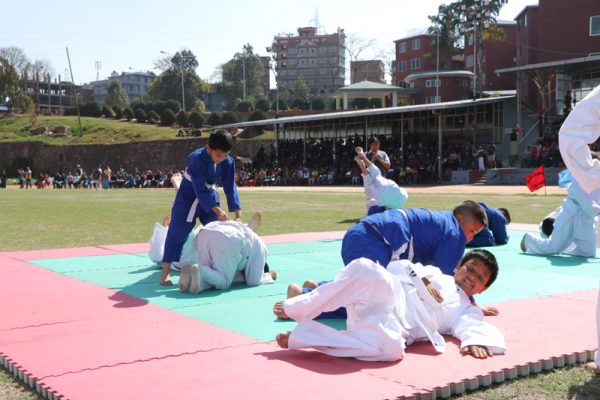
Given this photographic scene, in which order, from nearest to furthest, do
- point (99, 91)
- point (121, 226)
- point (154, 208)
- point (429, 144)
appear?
point (121, 226)
point (154, 208)
point (429, 144)
point (99, 91)

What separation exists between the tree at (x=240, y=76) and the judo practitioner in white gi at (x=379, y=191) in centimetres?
10068

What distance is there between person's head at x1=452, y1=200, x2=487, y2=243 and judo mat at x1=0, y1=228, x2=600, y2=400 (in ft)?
2.55

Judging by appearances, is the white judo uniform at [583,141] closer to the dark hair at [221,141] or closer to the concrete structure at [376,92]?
the dark hair at [221,141]

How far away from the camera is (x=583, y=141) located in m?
3.96

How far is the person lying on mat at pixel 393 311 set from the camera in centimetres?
443

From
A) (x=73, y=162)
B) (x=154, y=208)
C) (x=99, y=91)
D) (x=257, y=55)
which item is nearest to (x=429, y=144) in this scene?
(x=154, y=208)

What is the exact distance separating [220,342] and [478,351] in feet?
5.83

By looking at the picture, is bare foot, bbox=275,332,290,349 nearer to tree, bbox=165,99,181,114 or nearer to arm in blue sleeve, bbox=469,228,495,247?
arm in blue sleeve, bbox=469,228,495,247

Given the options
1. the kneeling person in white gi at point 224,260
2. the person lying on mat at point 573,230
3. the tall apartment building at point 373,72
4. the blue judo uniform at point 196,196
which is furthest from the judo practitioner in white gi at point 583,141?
the tall apartment building at point 373,72

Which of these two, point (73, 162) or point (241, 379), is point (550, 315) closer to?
point (241, 379)

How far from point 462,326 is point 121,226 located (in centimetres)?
1152

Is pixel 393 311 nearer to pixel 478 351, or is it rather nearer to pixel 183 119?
pixel 478 351

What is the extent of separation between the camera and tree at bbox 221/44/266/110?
366 ft

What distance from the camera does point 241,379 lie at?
4.04m
